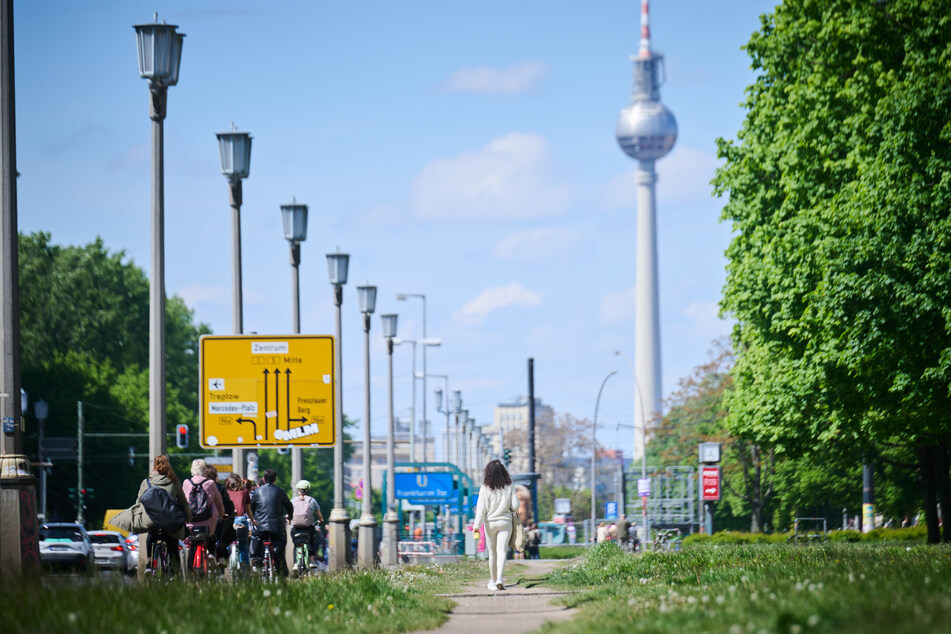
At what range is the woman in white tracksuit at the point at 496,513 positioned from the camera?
17.7 m

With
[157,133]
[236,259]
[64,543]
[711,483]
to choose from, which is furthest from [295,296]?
[711,483]

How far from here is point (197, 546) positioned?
1716cm

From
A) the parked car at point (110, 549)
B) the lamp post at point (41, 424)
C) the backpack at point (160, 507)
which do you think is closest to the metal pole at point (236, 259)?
the backpack at point (160, 507)

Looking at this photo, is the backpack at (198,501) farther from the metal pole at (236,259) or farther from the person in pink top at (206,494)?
the metal pole at (236,259)

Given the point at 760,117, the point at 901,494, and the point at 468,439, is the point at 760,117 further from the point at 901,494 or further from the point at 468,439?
the point at 468,439

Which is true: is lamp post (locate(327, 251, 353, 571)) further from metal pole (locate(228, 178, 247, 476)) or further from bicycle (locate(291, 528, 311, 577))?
bicycle (locate(291, 528, 311, 577))

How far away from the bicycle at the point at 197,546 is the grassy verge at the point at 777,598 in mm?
4515

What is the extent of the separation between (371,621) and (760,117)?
23.4 meters

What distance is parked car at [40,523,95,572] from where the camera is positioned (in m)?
34.1

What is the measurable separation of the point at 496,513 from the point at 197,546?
3644 mm

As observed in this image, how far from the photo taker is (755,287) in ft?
104

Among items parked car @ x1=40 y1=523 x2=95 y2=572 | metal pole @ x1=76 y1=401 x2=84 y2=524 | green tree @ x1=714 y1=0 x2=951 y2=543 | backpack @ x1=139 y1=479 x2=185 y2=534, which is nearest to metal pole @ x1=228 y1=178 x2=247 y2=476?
backpack @ x1=139 y1=479 x2=185 y2=534

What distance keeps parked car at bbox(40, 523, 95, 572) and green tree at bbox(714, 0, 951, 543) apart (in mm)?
16062

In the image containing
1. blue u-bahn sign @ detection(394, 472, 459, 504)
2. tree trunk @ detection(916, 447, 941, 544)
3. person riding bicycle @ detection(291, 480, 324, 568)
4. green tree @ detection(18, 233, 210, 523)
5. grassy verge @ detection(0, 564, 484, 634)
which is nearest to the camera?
grassy verge @ detection(0, 564, 484, 634)
